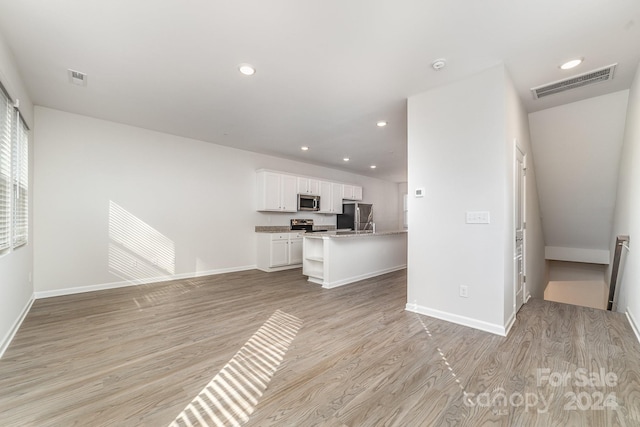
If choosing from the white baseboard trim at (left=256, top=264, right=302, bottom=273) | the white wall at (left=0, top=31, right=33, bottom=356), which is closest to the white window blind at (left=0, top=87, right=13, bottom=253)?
the white wall at (left=0, top=31, right=33, bottom=356)

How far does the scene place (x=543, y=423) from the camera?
154cm

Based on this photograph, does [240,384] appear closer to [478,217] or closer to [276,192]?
[478,217]

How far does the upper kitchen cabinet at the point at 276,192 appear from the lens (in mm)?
6078

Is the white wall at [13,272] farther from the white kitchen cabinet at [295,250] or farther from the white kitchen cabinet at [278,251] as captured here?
the white kitchen cabinet at [295,250]

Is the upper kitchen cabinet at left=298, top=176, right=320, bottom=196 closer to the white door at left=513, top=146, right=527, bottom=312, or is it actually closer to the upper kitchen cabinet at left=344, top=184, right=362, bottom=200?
the upper kitchen cabinet at left=344, top=184, right=362, bottom=200

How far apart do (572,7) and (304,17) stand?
197cm

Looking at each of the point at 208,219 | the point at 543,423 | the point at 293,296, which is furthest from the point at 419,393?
the point at 208,219

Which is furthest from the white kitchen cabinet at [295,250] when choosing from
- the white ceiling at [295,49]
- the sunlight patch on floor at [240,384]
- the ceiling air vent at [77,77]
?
the ceiling air vent at [77,77]

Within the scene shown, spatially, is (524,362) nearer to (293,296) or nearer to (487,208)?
(487,208)

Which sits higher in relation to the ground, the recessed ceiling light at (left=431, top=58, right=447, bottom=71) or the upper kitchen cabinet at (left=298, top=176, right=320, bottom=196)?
the recessed ceiling light at (left=431, top=58, right=447, bottom=71)

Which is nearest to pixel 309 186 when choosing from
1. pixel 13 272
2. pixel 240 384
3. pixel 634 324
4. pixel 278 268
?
pixel 278 268

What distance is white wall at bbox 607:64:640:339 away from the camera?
277cm

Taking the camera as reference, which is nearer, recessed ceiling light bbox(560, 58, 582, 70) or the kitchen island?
recessed ceiling light bbox(560, 58, 582, 70)

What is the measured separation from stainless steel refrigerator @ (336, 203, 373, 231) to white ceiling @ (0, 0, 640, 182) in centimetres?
404
